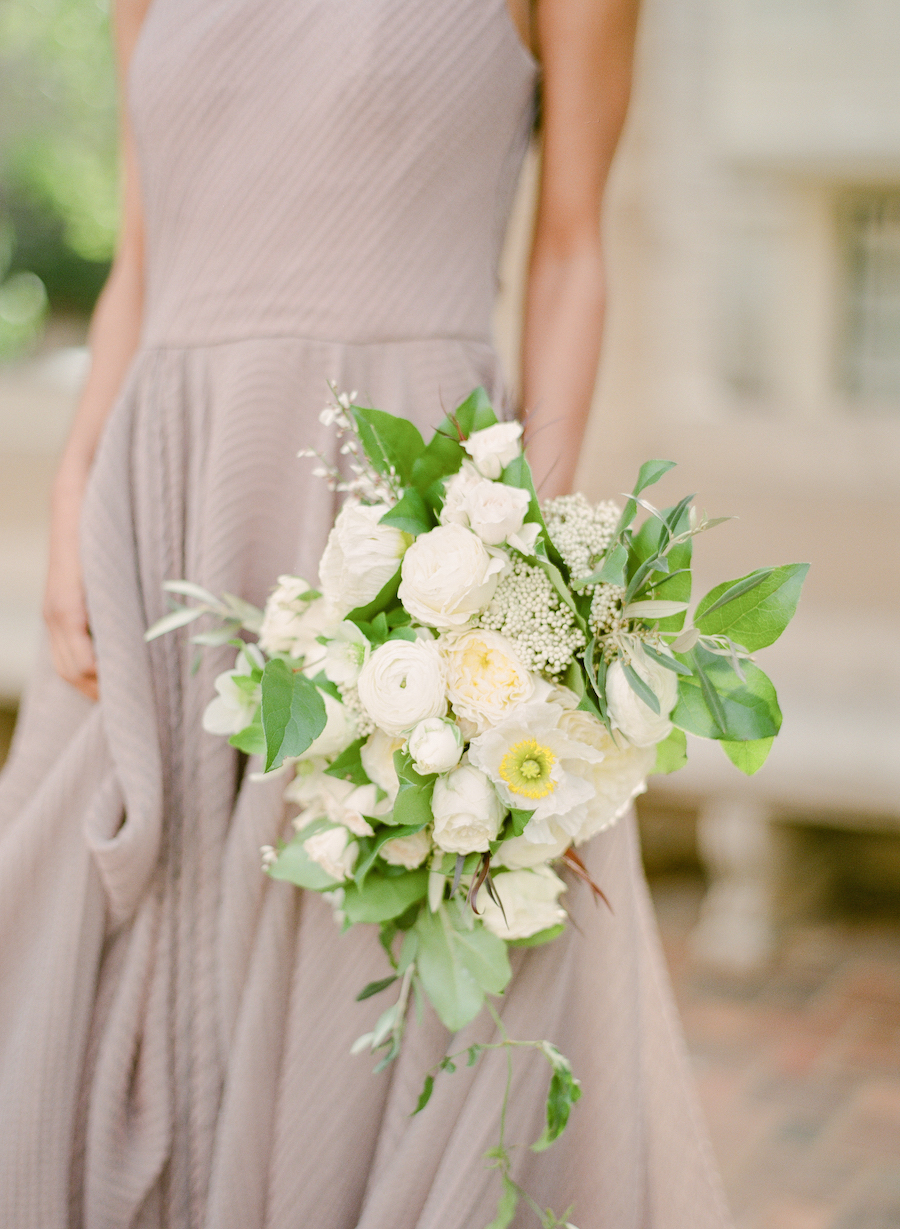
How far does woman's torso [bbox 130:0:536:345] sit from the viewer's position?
51.1 inches

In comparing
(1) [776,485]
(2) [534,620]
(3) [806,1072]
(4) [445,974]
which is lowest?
(3) [806,1072]

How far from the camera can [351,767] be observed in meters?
1.11

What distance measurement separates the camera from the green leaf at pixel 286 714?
3.26 feet

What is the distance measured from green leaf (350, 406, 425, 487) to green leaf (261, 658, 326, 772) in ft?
0.70

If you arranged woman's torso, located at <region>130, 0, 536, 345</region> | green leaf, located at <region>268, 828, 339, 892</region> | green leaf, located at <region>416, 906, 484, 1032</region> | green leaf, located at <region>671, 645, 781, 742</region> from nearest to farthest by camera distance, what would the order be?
green leaf, located at <region>671, 645, 781, 742</region> → green leaf, located at <region>416, 906, 484, 1032</region> → green leaf, located at <region>268, 828, 339, 892</region> → woman's torso, located at <region>130, 0, 536, 345</region>

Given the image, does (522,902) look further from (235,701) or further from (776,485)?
(776,485)

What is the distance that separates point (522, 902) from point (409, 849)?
115 mm

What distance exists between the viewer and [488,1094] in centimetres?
120

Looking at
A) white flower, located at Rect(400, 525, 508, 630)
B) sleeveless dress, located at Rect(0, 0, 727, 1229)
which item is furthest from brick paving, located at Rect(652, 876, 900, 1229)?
white flower, located at Rect(400, 525, 508, 630)

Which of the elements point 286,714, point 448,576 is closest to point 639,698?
point 448,576

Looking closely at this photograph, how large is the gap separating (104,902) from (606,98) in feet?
3.42

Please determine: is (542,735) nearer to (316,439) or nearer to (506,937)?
(506,937)

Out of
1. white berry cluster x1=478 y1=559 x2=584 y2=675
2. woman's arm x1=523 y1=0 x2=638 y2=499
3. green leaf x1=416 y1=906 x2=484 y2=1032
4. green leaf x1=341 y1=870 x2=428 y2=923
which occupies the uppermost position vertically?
woman's arm x1=523 y1=0 x2=638 y2=499

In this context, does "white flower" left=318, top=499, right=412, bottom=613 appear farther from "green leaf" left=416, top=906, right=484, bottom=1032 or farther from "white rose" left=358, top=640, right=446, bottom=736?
"green leaf" left=416, top=906, right=484, bottom=1032
